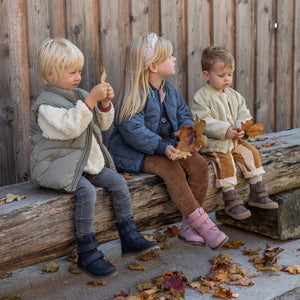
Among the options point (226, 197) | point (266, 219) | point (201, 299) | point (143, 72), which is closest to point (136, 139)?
point (143, 72)

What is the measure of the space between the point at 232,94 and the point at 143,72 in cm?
88

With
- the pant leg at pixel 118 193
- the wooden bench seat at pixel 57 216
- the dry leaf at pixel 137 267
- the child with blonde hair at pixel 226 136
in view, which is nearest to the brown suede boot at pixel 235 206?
the child with blonde hair at pixel 226 136

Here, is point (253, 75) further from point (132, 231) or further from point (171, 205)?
point (132, 231)

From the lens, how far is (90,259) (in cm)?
278

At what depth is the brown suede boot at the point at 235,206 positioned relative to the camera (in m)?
3.50

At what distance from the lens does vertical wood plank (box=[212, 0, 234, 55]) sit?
4547mm

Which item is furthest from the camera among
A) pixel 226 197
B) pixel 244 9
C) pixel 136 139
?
pixel 244 9

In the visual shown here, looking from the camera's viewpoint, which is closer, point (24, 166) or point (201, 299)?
point (201, 299)

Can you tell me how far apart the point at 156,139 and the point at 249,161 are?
2.75ft

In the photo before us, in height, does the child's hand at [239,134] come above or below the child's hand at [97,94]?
below

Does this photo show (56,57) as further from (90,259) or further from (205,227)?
(205,227)

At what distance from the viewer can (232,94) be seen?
3.88 metres

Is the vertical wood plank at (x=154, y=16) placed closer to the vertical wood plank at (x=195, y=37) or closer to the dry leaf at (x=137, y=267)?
the vertical wood plank at (x=195, y=37)

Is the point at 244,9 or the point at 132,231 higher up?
the point at 244,9
